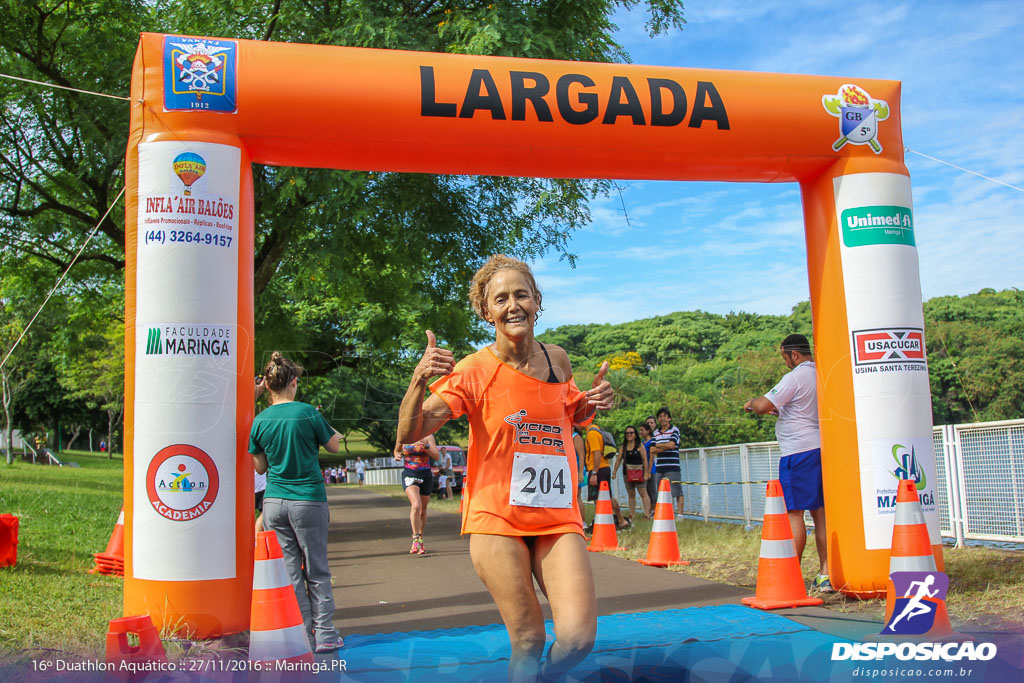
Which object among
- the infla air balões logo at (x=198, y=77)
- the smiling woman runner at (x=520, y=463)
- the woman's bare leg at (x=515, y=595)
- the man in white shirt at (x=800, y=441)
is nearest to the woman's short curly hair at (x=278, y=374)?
the infla air balões logo at (x=198, y=77)

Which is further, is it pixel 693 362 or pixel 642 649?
pixel 693 362

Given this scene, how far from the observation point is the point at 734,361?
304 inches

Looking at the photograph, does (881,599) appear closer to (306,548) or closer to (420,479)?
(306,548)

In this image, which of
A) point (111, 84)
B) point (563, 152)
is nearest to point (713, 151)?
point (563, 152)

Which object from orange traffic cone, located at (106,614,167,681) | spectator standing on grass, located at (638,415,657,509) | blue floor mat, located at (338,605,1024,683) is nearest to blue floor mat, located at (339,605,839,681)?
blue floor mat, located at (338,605,1024,683)

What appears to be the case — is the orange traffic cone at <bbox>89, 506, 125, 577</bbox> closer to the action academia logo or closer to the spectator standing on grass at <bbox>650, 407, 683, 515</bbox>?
the spectator standing on grass at <bbox>650, 407, 683, 515</bbox>

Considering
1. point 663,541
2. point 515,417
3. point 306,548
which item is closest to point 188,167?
point 306,548

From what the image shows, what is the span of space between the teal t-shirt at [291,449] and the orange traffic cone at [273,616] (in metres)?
1.05

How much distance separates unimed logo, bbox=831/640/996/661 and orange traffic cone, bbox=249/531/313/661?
2685mm

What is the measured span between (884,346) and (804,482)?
122 centimetres

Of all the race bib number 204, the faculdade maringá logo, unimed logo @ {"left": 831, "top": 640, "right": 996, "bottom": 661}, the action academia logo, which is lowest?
unimed logo @ {"left": 831, "top": 640, "right": 996, "bottom": 661}

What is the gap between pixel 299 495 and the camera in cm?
506

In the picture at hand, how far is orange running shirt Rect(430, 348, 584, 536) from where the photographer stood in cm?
327

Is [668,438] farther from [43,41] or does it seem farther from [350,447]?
[43,41]
